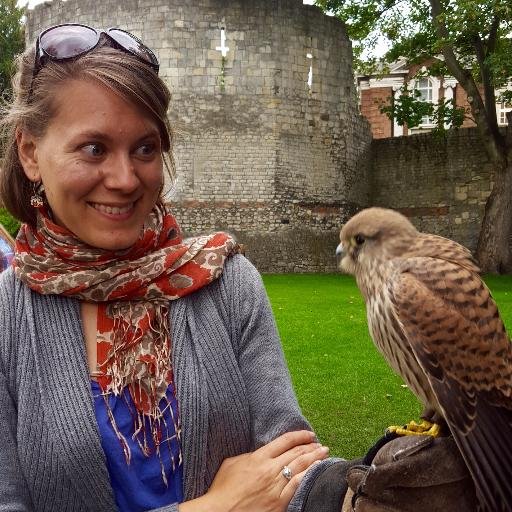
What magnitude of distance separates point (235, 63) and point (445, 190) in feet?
22.0

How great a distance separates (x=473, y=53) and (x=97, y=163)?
56.7ft

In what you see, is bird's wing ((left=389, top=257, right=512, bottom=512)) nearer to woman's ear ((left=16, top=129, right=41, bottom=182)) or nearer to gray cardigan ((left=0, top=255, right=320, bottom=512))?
gray cardigan ((left=0, top=255, right=320, bottom=512))

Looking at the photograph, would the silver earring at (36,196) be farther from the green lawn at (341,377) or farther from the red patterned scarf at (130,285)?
the green lawn at (341,377)

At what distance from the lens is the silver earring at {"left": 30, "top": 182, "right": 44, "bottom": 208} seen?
1950 millimetres

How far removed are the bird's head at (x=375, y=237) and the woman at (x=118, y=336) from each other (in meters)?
0.28

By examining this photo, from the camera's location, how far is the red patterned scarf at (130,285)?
184cm

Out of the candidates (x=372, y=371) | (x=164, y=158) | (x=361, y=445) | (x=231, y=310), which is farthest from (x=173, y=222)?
(x=372, y=371)

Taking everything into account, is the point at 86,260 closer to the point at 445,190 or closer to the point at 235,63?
the point at 235,63

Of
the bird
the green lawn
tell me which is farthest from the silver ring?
the green lawn

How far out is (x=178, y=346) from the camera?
6.17 feet

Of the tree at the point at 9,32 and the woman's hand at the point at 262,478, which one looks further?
the tree at the point at 9,32

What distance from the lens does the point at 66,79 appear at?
5.90 feet

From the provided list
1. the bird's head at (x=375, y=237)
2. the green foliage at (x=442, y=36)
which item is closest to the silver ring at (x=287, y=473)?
the bird's head at (x=375, y=237)

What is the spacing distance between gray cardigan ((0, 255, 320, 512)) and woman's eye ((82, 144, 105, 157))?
38 cm
